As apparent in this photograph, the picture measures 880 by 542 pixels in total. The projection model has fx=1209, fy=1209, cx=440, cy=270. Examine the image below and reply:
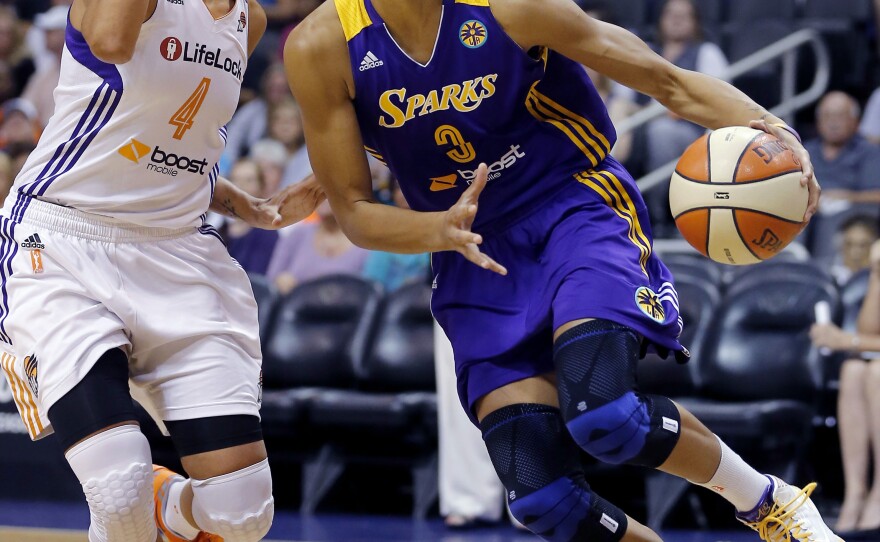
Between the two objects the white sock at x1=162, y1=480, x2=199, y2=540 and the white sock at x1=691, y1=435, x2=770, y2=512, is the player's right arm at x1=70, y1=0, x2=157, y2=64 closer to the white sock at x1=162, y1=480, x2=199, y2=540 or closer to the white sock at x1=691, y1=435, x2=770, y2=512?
the white sock at x1=162, y1=480, x2=199, y2=540

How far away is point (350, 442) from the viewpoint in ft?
23.8

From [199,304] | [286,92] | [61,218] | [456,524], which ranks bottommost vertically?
[456,524]

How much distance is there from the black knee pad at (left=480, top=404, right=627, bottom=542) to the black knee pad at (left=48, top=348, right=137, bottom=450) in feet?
3.86

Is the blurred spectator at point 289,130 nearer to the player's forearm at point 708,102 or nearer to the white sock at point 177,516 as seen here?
the white sock at point 177,516

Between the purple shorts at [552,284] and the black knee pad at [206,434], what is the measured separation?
2.48 feet

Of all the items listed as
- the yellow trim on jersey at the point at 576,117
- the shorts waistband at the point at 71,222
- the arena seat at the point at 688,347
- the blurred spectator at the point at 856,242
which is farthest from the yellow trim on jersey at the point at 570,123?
the blurred spectator at the point at 856,242

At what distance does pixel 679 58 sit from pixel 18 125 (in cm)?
520

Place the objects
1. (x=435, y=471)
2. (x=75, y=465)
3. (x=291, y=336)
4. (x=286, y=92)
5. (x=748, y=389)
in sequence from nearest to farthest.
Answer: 1. (x=75, y=465)
2. (x=748, y=389)
3. (x=435, y=471)
4. (x=291, y=336)
5. (x=286, y=92)

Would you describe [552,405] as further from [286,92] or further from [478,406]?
[286,92]

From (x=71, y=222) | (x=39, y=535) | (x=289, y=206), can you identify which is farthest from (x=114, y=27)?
(x=39, y=535)

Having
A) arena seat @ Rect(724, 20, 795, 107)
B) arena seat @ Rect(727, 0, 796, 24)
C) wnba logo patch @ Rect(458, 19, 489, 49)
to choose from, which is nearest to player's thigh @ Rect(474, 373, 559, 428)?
wnba logo patch @ Rect(458, 19, 489, 49)

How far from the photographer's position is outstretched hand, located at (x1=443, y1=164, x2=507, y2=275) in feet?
11.0

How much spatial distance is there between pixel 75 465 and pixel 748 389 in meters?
3.93

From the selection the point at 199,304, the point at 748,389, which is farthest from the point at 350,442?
the point at 199,304
